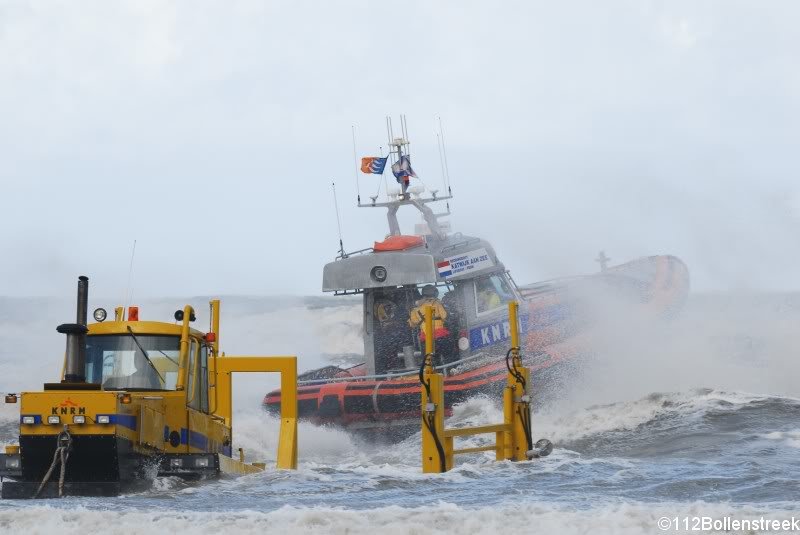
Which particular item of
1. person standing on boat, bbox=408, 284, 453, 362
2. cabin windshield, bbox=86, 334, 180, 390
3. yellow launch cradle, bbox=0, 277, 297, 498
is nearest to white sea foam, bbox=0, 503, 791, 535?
yellow launch cradle, bbox=0, 277, 297, 498

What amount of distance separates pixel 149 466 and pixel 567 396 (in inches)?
394

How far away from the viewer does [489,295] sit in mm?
20641

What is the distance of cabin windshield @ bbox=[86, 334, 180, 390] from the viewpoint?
11.2 metres

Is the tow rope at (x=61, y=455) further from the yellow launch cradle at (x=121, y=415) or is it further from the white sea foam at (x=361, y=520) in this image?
the white sea foam at (x=361, y=520)

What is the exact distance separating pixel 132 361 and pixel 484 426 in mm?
4226

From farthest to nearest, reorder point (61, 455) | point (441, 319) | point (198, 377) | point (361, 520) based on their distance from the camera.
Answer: point (441, 319) < point (198, 377) < point (61, 455) < point (361, 520)

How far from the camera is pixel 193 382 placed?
1149cm

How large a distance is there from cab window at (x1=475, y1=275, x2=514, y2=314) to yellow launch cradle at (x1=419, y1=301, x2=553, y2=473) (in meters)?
5.76

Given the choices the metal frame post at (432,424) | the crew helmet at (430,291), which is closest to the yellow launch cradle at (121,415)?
the metal frame post at (432,424)

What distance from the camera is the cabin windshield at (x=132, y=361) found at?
1116 centimetres

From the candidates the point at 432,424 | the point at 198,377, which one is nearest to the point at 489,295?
the point at 432,424

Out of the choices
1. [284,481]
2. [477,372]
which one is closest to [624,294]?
[477,372]

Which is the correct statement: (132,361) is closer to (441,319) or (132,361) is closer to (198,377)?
(198,377)

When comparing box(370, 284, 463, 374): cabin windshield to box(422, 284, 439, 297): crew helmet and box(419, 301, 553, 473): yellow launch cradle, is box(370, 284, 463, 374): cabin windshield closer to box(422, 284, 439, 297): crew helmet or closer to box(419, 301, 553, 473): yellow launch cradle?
box(422, 284, 439, 297): crew helmet
